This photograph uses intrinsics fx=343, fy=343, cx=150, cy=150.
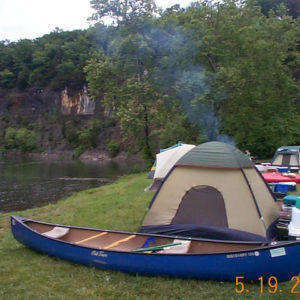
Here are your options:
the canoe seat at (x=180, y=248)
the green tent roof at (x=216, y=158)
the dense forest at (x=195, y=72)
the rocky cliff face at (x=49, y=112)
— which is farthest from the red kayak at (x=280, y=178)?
the rocky cliff face at (x=49, y=112)

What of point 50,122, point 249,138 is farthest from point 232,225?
point 50,122

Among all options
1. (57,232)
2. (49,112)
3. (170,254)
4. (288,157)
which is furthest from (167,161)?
(49,112)

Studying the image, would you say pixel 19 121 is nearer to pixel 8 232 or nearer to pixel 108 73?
pixel 108 73

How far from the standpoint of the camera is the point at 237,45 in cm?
2103

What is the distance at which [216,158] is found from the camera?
684cm

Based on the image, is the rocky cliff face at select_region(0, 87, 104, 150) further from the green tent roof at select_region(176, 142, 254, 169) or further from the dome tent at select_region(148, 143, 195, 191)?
the green tent roof at select_region(176, 142, 254, 169)

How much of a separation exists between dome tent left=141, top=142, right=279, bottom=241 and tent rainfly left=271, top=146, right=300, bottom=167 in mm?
9866

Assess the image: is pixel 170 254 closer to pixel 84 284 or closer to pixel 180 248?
pixel 180 248

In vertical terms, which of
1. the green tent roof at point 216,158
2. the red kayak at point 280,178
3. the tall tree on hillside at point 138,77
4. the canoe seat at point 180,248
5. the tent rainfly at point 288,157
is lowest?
the canoe seat at point 180,248

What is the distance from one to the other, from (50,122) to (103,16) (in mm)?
53984

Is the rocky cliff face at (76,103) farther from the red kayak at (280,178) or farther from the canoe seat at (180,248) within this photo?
the canoe seat at (180,248)

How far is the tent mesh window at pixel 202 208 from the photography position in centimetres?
660

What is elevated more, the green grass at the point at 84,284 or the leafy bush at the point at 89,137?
the leafy bush at the point at 89,137

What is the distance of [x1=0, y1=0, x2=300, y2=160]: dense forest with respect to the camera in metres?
20.4
